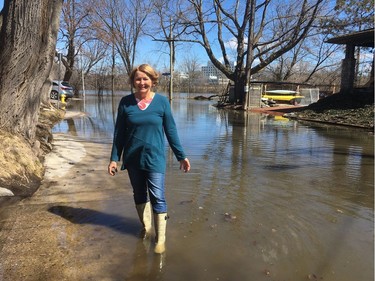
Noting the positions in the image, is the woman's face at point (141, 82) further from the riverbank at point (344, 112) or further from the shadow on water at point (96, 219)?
the riverbank at point (344, 112)

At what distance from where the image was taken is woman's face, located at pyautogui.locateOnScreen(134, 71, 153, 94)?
331cm

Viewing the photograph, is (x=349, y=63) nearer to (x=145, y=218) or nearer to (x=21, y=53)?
(x=21, y=53)

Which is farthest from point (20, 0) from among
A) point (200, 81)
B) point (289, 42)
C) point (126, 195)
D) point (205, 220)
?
point (200, 81)

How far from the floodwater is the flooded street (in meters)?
0.01

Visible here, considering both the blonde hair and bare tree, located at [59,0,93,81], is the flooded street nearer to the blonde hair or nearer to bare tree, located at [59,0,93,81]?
the blonde hair

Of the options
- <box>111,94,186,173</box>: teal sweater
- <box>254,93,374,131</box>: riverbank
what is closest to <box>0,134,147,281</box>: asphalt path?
<box>111,94,186,173</box>: teal sweater

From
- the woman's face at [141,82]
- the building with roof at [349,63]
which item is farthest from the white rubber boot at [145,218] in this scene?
the building with roof at [349,63]

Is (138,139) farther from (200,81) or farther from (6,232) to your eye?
(200,81)

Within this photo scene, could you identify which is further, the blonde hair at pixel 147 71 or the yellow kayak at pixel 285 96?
the yellow kayak at pixel 285 96

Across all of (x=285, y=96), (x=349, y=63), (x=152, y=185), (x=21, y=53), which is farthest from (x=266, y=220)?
(x=285, y=96)

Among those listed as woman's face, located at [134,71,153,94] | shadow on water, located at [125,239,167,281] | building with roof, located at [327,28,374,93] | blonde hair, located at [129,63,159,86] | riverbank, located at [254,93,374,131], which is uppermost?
building with roof, located at [327,28,374,93]

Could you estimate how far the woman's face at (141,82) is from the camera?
3.31m

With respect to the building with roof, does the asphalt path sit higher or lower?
lower

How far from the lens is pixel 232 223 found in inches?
160
